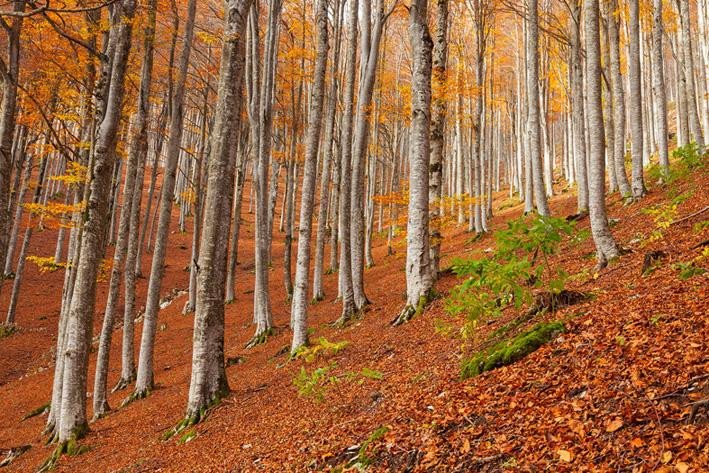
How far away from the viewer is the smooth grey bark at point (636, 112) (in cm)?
1116

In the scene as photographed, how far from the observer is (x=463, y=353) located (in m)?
5.09

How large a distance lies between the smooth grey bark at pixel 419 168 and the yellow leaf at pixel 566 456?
5743 mm

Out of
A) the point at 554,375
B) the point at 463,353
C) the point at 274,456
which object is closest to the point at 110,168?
the point at 274,456

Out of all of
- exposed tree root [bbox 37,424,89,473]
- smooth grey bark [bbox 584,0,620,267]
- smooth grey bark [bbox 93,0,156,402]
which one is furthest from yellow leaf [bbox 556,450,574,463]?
smooth grey bark [bbox 93,0,156,402]

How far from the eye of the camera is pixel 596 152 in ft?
21.1

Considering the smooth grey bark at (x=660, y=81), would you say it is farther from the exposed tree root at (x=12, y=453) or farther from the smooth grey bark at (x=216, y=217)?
the exposed tree root at (x=12, y=453)

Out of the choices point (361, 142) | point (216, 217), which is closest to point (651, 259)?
point (216, 217)

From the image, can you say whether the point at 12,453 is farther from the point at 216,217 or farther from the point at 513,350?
the point at 513,350

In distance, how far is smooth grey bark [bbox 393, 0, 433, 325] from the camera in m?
8.18

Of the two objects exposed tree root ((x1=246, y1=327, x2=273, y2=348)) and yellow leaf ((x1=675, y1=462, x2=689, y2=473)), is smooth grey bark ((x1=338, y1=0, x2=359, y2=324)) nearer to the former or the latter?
exposed tree root ((x1=246, y1=327, x2=273, y2=348))

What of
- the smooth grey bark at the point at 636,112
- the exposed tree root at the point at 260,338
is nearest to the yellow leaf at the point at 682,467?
the smooth grey bark at the point at 636,112

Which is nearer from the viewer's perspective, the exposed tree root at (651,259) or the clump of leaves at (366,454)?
the clump of leaves at (366,454)

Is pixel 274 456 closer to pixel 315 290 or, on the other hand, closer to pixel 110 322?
pixel 110 322

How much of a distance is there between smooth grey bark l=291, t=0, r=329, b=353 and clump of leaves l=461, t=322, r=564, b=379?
5.12 m
